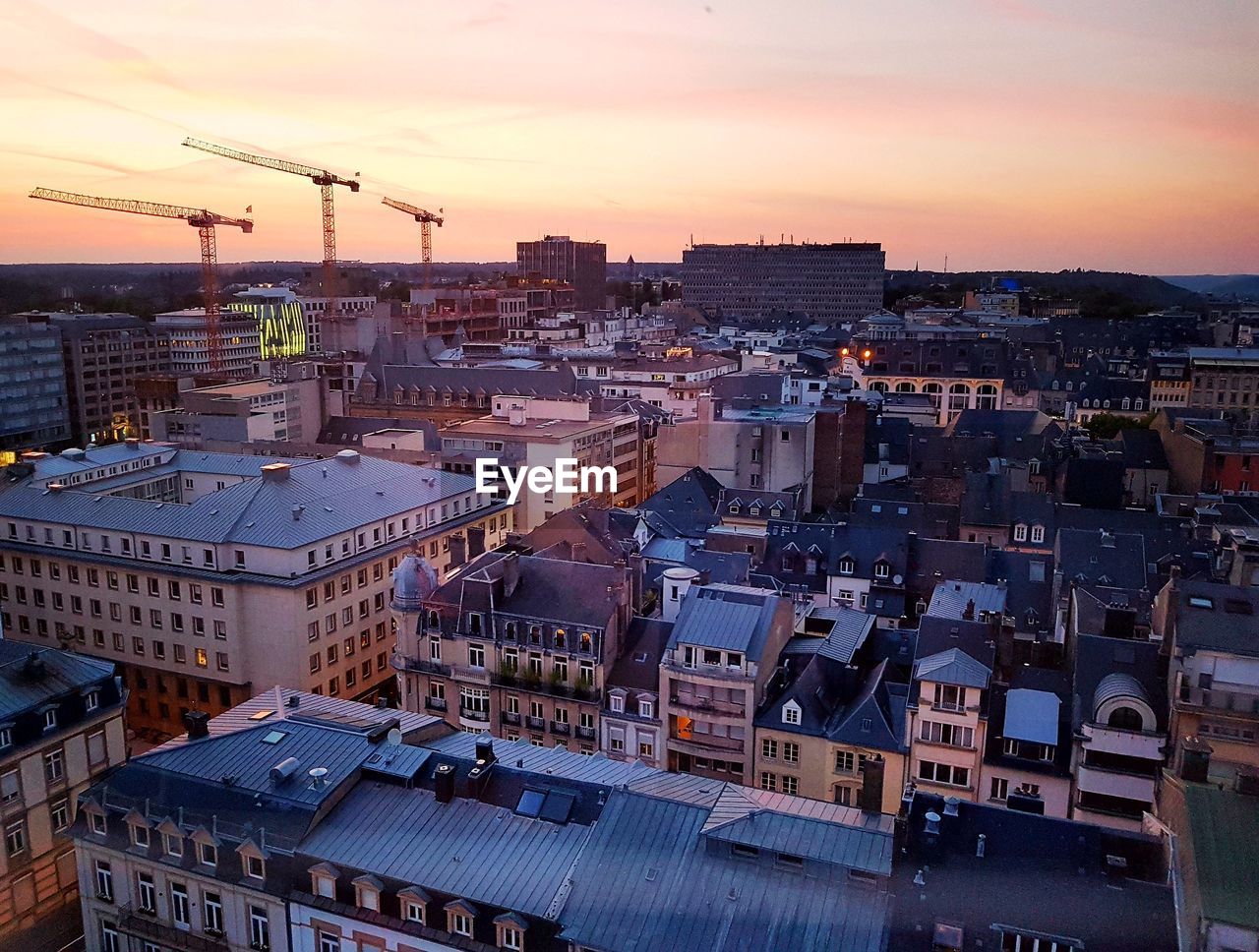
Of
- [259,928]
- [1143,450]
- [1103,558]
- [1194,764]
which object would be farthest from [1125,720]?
[1143,450]

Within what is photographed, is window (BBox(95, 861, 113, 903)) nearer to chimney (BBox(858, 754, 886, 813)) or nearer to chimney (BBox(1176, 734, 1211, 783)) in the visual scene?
chimney (BBox(858, 754, 886, 813))

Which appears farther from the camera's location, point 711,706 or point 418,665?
point 418,665

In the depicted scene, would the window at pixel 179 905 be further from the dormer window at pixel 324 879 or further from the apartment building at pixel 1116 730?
the apartment building at pixel 1116 730

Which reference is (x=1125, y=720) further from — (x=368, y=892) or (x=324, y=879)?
(x=324, y=879)

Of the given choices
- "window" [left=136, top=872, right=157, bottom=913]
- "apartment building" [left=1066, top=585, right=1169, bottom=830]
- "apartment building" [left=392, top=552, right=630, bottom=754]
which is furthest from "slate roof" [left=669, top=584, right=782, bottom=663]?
"window" [left=136, top=872, right=157, bottom=913]

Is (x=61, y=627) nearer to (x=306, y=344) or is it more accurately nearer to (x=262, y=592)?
(x=262, y=592)

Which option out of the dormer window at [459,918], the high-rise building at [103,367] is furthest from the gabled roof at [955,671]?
the high-rise building at [103,367]

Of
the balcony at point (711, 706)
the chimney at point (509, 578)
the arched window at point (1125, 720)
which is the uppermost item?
the chimney at point (509, 578)
